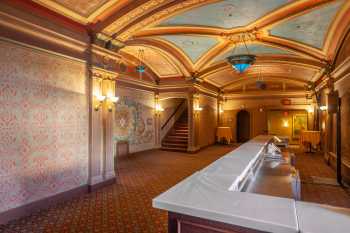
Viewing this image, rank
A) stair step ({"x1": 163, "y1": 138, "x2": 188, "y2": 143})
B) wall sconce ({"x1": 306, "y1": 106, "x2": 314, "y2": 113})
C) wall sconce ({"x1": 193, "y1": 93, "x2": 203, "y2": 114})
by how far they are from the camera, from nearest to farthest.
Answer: wall sconce ({"x1": 193, "y1": 93, "x2": 203, "y2": 114})
stair step ({"x1": 163, "y1": 138, "x2": 188, "y2": 143})
wall sconce ({"x1": 306, "y1": 106, "x2": 314, "y2": 113})

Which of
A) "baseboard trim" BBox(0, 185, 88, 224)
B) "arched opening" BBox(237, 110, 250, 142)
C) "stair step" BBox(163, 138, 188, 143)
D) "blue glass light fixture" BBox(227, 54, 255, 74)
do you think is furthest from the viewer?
"arched opening" BBox(237, 110, 250, 142)

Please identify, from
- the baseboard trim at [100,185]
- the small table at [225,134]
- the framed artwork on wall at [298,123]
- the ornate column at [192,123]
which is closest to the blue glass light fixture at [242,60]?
the baseboard trim at [100,185]

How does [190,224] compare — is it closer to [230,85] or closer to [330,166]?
[330,166]

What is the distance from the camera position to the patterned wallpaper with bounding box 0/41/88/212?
11.0ft

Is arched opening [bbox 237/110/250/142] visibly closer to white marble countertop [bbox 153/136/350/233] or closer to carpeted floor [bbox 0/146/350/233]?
carpeted floor [bbox 0/146/350/233]

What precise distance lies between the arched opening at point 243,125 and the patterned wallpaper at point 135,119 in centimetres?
775

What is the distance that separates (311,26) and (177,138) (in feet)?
24.8

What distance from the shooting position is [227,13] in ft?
17.4

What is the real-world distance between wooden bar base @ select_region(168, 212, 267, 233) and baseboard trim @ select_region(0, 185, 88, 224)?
3207 mm

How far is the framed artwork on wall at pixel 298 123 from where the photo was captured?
45.8ft

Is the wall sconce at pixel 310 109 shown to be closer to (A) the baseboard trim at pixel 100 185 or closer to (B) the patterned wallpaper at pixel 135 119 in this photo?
(B) the patterned wallpaper at pixel 135 119

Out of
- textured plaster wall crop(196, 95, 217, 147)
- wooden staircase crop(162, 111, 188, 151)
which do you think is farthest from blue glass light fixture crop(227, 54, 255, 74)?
wooden staircase crop(162, 111, 188, 151)

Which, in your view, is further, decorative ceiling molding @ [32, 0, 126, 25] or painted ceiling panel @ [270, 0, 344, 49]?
painted ceiling panel @ [270, 0, 344, 49]

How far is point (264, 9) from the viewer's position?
5.09m
